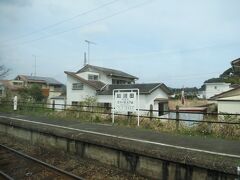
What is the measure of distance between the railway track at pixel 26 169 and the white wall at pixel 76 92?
24.7 m

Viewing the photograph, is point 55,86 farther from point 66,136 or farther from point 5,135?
point 66,136

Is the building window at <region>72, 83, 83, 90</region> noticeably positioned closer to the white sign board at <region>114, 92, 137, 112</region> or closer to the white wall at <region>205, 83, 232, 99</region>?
the white wall at <region>205, 83, 232, 99</region>

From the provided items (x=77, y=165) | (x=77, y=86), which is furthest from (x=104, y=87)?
(x=77, y=165)

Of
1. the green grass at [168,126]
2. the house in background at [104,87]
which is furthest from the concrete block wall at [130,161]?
the house in background at [104,87]

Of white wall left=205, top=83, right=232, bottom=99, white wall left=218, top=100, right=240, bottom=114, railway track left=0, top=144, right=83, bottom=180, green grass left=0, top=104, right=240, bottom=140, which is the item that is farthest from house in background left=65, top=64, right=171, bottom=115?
railway track left=0, top=144, right=83, bottom=180

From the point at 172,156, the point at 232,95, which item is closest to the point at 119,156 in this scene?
the point at 172,156

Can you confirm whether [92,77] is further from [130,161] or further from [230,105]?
[130,161]

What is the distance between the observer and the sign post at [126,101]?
13320 millimetres

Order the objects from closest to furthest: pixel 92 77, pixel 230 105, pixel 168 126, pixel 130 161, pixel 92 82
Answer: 1. pixel 130 161
2. pixel 168 126
3. pixel 230 105
4. pixel 92 82
5. pixel 92 77

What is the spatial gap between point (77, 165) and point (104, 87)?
27.1m

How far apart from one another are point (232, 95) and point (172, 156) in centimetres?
1682

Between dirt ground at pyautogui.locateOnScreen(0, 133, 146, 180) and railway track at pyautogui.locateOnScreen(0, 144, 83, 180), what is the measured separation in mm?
377

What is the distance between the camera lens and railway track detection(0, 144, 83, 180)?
798 centimetres

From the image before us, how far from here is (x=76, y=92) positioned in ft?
123
